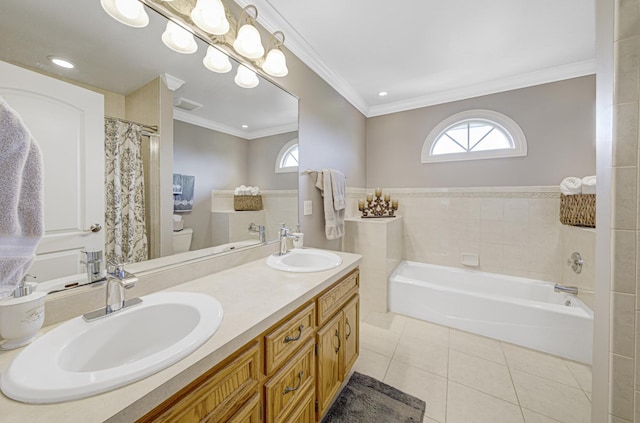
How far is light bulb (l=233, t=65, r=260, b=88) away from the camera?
4.47ft

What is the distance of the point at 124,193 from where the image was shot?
92 centimetres

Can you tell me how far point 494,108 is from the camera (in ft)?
8.16

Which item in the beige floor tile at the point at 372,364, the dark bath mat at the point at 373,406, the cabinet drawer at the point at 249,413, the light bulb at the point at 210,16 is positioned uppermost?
the light bulb at the point at 210,16

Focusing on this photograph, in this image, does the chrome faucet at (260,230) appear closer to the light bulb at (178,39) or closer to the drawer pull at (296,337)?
the drawer pull at (296,337)

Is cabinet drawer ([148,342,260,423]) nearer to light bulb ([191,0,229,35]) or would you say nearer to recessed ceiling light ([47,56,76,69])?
recessed ceiling light ([47,56,76,69])

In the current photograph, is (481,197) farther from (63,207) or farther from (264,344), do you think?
(63,207)

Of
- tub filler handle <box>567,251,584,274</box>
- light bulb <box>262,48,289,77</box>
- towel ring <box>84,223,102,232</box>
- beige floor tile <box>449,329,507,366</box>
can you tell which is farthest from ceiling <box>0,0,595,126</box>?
beige floor tile <box>449,329,507,366</box>

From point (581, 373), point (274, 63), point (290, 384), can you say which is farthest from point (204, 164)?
point (581, 373)

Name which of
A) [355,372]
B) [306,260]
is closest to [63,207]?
[306,260]

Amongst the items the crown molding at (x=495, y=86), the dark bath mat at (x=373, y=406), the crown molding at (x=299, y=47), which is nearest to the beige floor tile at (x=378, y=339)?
the dark bath mat at (x=373, y=406)

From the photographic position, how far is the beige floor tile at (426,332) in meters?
1.98

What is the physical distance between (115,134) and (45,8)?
1.30 ft

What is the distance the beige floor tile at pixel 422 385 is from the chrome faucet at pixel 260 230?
127 cm

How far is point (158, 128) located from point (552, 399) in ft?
8.71
